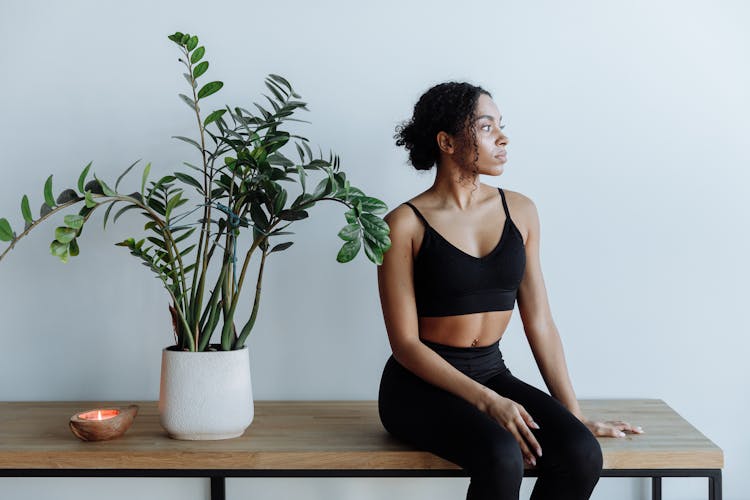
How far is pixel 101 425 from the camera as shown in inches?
73.7

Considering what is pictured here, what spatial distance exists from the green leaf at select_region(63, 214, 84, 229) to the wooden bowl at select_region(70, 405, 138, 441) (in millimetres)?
464

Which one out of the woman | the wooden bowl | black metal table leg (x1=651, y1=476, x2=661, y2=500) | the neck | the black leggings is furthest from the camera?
black metal table leg (x1=651, y1=476, x2=661, y2=500)

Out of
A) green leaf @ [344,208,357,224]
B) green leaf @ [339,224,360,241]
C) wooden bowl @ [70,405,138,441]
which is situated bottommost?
wooden bowl @ [70,405,138,441]

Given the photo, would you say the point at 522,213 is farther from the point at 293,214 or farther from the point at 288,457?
the point at 288,457

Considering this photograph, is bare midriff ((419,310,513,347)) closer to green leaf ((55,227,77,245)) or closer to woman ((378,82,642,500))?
woman ((378,82,642,500))

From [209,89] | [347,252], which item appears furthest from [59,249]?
[347,252]

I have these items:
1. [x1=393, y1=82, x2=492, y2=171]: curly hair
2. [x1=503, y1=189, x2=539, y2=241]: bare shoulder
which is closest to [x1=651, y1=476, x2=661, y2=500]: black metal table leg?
[x1=503, y1=189, x2=539, y2=241]: bare shoulder

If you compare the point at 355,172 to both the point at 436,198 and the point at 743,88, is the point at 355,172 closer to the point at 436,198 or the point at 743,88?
the point at 436,198

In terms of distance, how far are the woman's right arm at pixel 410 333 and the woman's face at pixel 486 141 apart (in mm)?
208

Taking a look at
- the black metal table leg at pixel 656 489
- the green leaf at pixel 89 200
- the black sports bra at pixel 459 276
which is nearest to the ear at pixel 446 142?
the black sports bra at pixel 459 276

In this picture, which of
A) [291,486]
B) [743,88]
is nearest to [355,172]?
[291,486]

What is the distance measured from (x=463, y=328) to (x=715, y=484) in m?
0.67

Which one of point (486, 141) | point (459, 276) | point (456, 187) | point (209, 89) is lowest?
point (459, 276)

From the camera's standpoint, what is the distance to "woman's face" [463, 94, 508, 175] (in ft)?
6.30
